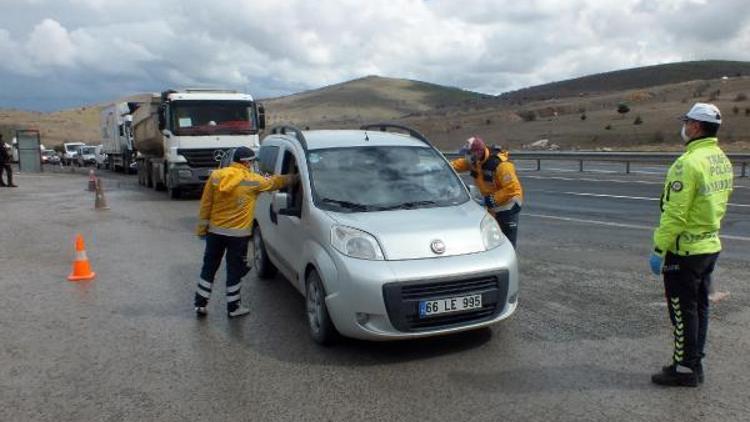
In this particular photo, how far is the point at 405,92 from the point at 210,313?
189 metres

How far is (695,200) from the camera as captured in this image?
431 centimetres

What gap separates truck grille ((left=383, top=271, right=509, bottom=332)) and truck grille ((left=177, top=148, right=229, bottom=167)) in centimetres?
1415

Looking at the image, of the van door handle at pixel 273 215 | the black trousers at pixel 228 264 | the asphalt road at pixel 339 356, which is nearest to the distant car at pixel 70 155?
the asphalt road at pixel 339 356

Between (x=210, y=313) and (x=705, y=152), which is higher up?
(x=705, y=152)

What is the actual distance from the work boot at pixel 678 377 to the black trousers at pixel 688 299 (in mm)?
46

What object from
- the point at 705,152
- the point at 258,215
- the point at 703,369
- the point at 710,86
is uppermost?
the point at 710,86

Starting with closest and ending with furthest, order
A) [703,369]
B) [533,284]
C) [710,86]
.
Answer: [703,369]
[533,284]
[710,86]

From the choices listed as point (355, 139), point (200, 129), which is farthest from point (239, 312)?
point (200, 129)

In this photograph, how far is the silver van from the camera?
512 centimetres

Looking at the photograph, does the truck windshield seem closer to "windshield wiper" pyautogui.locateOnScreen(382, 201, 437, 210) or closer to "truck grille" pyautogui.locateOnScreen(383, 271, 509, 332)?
"windshield wiper" pyautogui.locateOnScreen(382, 201, 437, 210)

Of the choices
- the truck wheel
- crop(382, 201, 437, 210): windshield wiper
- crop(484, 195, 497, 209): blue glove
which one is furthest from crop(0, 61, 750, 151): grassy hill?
crop(382, 201, 437, 210): windshield wiper

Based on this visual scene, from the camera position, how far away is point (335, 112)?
160 metres

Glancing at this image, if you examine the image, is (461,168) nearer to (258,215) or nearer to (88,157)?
Answer: (258,215)

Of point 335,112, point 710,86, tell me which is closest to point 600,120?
point 710,86
